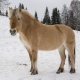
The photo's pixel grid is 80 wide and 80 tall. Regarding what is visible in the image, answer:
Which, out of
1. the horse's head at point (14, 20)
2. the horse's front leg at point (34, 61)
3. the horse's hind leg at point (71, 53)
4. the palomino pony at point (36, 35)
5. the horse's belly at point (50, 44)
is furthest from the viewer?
the horse's hind leg at point (71, 53)

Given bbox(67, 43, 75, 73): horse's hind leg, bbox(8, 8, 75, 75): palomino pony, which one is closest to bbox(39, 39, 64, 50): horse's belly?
bbox(8, 8, 75, 75): palomino pony

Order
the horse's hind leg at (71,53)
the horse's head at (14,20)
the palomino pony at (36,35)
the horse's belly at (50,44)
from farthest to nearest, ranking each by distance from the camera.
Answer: the horse's hind leg at (71,53), the horse's belly at (50,44), the palomino pony at (36,35), the horse's head at (14,20)

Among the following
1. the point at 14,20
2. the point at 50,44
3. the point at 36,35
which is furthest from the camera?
the point at 50,44

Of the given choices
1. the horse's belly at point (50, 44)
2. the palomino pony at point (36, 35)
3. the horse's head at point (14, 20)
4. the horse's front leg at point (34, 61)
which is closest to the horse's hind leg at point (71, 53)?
the palomino pony at point (36, 35)

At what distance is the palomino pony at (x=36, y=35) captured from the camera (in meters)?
5.88

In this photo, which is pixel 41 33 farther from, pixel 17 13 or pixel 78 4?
pixel 78 4

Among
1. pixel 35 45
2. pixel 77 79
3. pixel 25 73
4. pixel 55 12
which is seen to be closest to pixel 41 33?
pixel 35 45

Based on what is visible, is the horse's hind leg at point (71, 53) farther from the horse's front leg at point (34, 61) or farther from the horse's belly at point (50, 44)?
the horse's front leg at point (34, 61)

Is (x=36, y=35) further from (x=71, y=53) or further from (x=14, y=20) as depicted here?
(x=71, y=53)

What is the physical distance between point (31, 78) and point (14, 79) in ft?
1.65

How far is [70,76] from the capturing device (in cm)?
631

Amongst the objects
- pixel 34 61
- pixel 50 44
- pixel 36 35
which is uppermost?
pixel 36 35

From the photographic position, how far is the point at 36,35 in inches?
242

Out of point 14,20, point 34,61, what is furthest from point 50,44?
point 14,20
